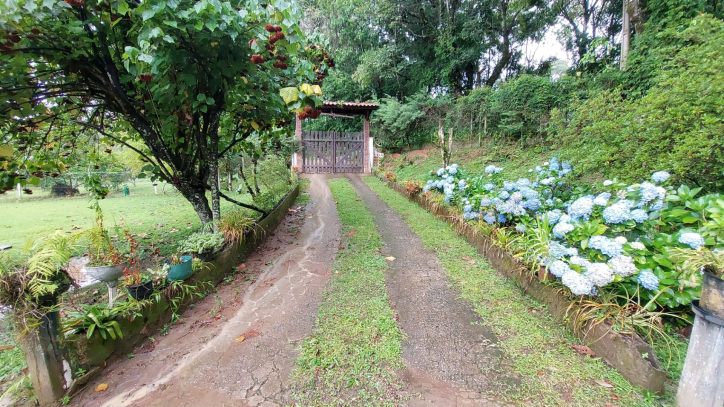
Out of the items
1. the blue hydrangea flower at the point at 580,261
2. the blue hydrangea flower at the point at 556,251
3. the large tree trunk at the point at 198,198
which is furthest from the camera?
the large tree trunk at the point at 198,198

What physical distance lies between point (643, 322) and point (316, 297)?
2.67m

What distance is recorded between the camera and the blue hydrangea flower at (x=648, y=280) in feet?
6.49

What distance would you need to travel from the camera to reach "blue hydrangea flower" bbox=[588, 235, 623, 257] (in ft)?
7.03

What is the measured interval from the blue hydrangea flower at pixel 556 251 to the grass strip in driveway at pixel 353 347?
1.50 meters

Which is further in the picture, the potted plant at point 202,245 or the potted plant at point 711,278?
the potted plant at point 202,245

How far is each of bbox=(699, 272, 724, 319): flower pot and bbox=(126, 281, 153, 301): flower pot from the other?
379 cm

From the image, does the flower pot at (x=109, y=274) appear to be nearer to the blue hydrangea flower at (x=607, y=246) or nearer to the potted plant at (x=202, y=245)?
the potted plant at (x=202, y=245)

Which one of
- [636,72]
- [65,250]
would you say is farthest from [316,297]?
[636,72]

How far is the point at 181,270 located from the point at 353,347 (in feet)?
6.20

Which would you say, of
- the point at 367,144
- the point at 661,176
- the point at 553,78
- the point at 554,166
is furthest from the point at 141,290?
the point at 553,78

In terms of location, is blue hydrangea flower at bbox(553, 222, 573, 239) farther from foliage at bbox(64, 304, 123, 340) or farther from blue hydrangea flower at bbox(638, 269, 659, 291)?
foliage at bbox(64, 304, 123, 340)

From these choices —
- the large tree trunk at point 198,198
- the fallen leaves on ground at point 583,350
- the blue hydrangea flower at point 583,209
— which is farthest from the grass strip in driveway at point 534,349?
the large tree trunk at point 198,198

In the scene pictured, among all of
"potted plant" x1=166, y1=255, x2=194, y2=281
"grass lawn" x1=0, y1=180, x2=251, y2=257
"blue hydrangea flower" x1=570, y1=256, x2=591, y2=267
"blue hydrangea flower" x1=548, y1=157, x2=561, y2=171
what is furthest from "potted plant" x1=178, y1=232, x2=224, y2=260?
"blue hydrangea flower" x1=548, y1=157, x2=561, y2=171

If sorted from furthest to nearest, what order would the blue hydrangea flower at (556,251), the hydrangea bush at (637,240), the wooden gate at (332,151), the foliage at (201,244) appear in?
1. the wooden gate at (332,151)
2. the foliage at (201,244)
3. the blue hydrangea flower at (556,251)
4. the hydrangea bush at (637,240)
